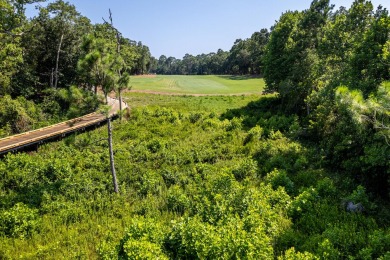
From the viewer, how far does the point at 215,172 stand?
673 inches

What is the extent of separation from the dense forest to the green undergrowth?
0.20ft

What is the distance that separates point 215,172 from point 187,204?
447cm

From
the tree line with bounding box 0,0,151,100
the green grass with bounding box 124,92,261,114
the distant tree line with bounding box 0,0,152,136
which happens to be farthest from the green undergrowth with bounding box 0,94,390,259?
the green grass with bounding box 124,92,261,114

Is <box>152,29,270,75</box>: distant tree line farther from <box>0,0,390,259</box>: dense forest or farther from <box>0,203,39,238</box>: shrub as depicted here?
<box>0,203,39,238</box>: shrub

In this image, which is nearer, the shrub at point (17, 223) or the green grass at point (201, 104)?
the shrub at point (17, 223)

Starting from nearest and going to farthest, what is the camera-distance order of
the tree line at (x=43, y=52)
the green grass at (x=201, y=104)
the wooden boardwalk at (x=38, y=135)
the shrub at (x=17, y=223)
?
the shrub at (x=17, y=223), the wooden boardwalk at (x=38, y=135), the tree line at (x=43, y=52), the green grass at (x=201, y=104)

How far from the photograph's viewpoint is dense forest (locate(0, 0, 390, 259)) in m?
9.59

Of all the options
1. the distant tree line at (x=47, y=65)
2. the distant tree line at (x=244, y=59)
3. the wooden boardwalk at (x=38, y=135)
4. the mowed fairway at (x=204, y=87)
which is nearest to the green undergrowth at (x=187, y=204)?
the wooden boardwalk at (x=38, y=135)

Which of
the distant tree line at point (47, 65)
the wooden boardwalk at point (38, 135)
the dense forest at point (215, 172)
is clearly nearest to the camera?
the dense forest at point (215, 172)

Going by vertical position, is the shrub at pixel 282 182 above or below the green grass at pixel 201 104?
below

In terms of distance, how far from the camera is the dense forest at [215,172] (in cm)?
959

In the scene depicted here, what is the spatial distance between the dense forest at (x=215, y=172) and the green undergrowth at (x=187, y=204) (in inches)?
2.4

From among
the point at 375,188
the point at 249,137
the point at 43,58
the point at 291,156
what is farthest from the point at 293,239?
the point at 43,58

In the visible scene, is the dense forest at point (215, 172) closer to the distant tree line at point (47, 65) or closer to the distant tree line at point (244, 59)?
the distant tree line at point (47, 65)
